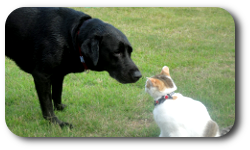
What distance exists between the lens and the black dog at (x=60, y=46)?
9.25ft

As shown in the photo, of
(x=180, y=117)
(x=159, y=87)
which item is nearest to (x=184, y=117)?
(x=180, y=117)

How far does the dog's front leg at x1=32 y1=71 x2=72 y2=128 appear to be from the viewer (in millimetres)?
2920

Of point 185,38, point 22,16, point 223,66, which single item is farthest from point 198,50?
point 22,16

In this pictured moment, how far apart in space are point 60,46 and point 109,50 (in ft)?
2.04

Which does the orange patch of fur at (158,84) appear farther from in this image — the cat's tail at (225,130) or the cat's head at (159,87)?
the cat's tail at (225,130)

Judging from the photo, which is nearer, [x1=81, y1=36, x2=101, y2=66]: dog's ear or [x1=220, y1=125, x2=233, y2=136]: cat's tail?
[x1=220, y1=125, x2=233, y2=136]: cat's tail

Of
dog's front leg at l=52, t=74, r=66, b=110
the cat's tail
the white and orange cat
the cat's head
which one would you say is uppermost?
the cat's head

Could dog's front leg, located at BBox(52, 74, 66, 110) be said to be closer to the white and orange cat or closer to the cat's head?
the cat's head

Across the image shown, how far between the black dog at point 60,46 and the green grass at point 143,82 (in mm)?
508

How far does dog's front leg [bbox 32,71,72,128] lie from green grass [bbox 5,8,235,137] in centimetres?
13

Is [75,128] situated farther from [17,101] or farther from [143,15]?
[143,15]

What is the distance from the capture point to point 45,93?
3.00 meters

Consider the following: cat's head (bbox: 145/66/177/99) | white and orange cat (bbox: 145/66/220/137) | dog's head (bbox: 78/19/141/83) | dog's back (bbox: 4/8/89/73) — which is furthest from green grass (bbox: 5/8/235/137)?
dog's back (bbox: 4/8/89/73)

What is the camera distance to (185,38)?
16.2ft
